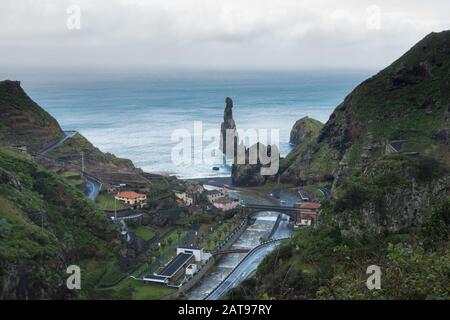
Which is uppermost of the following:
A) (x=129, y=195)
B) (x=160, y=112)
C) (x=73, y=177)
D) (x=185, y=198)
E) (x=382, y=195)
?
(x=160, y=112)

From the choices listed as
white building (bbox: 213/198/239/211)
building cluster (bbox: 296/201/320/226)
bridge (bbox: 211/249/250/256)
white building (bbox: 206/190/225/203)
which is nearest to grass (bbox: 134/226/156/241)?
bridge (bbox: 211/249/250/256)

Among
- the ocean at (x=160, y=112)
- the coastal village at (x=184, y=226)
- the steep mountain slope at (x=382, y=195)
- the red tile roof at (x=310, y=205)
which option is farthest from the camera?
the ocean at (x=160, y=112)

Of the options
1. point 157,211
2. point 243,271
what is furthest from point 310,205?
point 243,271

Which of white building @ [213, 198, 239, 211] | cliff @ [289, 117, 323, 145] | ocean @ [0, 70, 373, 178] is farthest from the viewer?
cliff @ [289, 117, 323, 145]

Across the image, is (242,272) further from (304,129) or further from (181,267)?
(304,129)

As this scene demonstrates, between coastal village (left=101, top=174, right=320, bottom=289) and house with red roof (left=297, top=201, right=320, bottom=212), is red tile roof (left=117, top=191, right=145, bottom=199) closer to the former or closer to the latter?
coastal village (left=101, top=174, right=320, bottom=289)

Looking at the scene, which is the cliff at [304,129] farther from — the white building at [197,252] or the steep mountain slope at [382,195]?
the white building at [197,252]

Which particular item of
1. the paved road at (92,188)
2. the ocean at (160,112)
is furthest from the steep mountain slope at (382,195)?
the ocean at (160,112)
